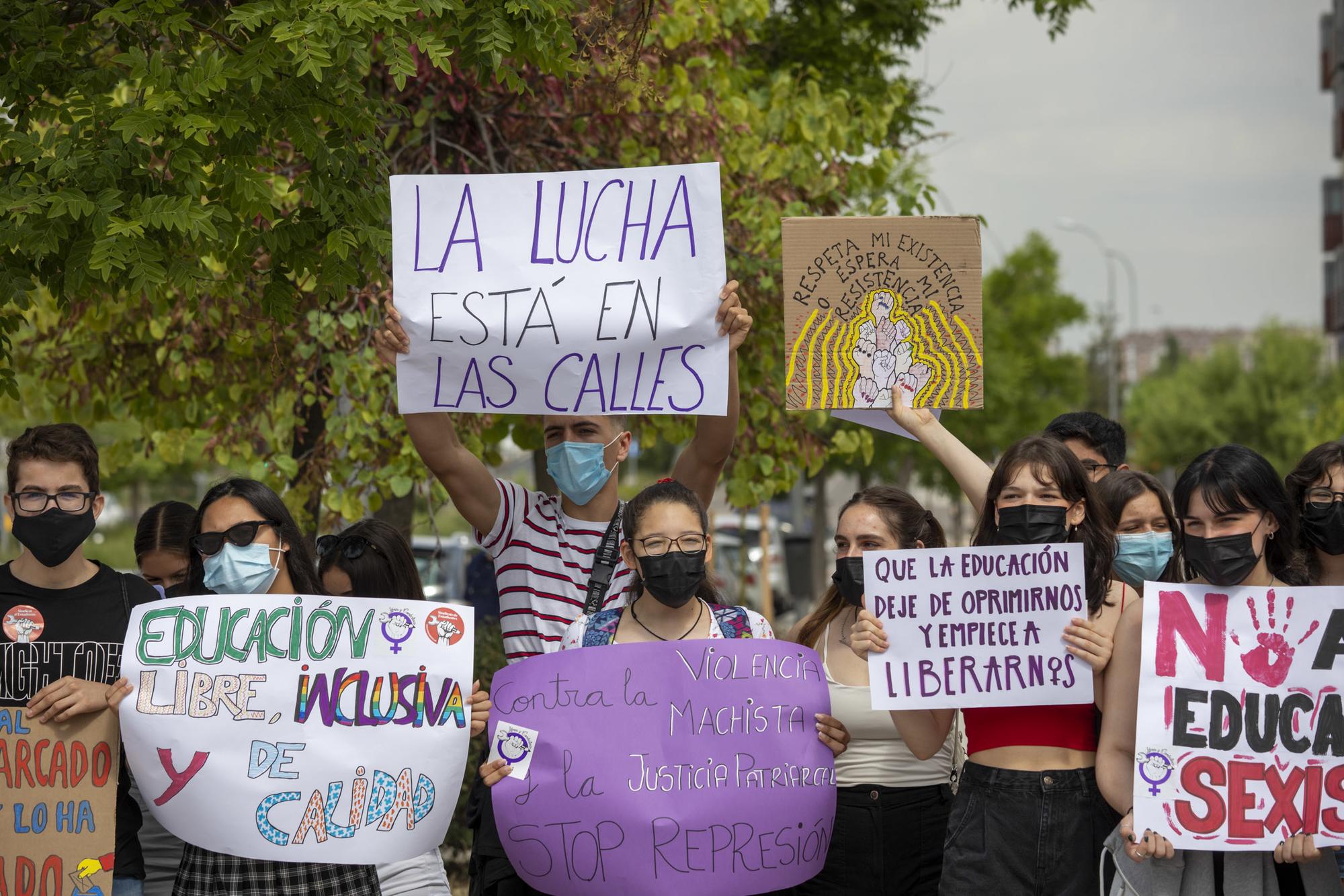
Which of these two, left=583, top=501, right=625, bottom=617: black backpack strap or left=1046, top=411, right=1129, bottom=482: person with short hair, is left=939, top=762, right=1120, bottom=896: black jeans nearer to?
left=583, top=501, right=625, bottom=617: black backpack strap

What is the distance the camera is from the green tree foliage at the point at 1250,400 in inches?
1729

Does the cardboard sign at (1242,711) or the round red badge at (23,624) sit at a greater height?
the round red badge at (23,624)

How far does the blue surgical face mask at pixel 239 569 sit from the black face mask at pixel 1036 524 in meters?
2.02

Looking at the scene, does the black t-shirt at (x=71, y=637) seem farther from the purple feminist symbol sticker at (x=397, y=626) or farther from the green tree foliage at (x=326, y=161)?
the green tree foliage at (x=326, y=161)

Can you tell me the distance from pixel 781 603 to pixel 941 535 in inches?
661

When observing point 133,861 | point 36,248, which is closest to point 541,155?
point 36,248

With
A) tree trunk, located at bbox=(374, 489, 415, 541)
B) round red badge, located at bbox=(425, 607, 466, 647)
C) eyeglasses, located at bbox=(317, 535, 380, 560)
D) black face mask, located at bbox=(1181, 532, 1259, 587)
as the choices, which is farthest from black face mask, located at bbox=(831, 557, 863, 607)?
tree trunk, located at bbox=(374, 489, 415, 541)

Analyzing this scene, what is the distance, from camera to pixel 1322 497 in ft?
12.7

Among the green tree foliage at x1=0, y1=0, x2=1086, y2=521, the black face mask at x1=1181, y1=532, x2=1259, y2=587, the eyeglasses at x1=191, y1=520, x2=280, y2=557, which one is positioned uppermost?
the green tree foliage at x1=0, y1=0, x2=1086, y2=521

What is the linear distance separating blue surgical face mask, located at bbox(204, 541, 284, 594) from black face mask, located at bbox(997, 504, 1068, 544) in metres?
2.02

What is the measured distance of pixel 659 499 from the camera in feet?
13.0

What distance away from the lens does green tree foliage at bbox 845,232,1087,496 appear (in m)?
26.0

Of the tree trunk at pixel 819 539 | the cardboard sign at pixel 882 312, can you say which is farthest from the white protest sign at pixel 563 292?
the tree trunk at pixel 819 539

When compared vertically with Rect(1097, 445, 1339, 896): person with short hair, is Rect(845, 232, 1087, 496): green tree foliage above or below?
above
